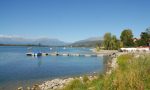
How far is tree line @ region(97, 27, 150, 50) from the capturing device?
123m

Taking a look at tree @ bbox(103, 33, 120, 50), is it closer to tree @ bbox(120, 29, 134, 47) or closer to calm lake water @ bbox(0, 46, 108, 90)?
tree @ bbox(120, 29, 134, 47)

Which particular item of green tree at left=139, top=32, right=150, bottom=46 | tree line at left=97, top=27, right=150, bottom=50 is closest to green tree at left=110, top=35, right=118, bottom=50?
tree line at left=97, top=27, right=150, bottom=50

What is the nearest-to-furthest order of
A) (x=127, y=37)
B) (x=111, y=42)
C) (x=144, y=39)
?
(x=144, y=39)
(x=127, y=37)
(x=111, y=42)

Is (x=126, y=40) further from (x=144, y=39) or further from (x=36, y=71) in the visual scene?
(x=36, y=71)

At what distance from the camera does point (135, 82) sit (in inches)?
445

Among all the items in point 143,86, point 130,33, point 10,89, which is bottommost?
point 10,89

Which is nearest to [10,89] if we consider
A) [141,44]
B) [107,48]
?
[141,44]

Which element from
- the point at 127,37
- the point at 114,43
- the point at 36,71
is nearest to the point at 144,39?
the point at 127,37

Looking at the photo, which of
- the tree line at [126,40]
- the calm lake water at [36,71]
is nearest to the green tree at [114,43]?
the tree line at [126,40]

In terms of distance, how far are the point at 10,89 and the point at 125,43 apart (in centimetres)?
10429

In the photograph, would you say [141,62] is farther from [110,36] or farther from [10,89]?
[110,36]

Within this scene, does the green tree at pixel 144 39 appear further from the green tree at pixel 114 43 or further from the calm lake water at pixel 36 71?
the calm lake water at pixel 36 71

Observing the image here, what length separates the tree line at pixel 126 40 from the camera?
123006 millimetres

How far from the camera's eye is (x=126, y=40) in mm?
129750
